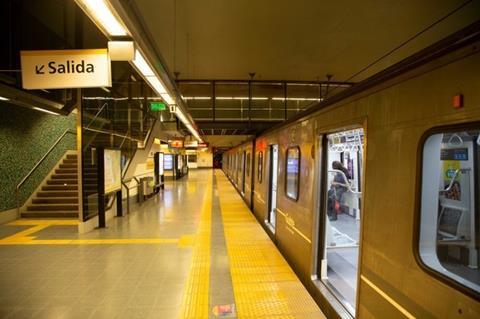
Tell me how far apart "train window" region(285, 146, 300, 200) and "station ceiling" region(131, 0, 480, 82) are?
221cm

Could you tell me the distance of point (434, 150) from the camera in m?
1.45

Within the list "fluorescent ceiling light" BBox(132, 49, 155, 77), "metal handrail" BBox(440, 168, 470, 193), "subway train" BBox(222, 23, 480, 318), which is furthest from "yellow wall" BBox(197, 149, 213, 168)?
"metal handrail" BBox(440, 168, 470, 193)

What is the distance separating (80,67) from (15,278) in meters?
2.73

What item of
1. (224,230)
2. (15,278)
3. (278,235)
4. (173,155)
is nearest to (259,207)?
(224,230)

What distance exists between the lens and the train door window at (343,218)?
3.02 m

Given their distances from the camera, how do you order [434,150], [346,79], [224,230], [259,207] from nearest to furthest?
1. [434,150]
2. [224,230]
3. [259,207]
4. [346,79]

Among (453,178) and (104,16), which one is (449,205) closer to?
(453,178)

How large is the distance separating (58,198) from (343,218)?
7251 millimetres

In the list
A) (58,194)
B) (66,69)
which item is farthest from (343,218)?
(58,194)

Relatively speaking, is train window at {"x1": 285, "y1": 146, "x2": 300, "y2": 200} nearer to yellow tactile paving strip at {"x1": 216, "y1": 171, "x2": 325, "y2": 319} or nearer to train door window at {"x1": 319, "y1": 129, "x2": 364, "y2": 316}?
train door window at {"x1": 319, "y1": 129, "x2": 364, "y2": 316}

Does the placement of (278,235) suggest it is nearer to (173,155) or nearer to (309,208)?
(309,208)

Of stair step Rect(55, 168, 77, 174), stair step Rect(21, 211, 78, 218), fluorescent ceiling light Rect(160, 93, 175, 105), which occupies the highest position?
fluorescent ceiling light Rect(160, 93, 175, 105)

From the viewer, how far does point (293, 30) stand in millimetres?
4836

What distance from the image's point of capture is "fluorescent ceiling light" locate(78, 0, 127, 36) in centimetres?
173
